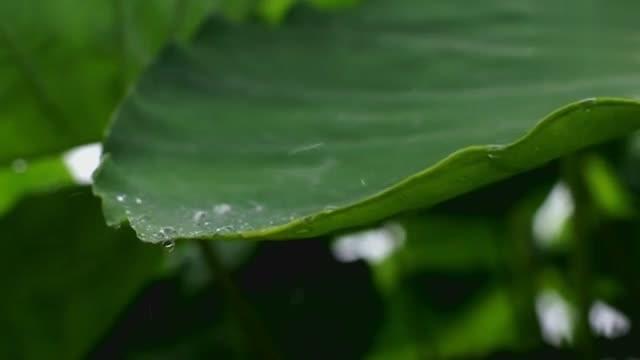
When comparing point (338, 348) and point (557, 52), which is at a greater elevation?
point (557, 52)

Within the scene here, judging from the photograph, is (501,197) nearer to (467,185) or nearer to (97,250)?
(97,250)

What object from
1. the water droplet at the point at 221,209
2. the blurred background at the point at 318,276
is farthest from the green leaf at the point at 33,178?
the water droplet at the point at 221,209

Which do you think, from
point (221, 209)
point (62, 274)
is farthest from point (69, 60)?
point (221, 209)

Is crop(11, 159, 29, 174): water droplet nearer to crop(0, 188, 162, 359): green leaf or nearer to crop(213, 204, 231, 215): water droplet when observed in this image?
crop(0, 188, 162, 359): green leaf

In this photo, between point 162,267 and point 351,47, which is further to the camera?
point 162,267

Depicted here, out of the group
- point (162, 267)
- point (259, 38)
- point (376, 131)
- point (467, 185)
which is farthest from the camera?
point (162, 267)

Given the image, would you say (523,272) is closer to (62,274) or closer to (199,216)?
(62,274)

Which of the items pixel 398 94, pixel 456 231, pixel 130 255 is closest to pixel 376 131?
pixel 398 94
